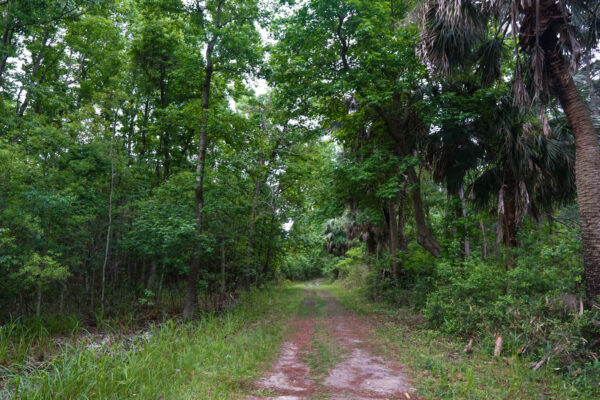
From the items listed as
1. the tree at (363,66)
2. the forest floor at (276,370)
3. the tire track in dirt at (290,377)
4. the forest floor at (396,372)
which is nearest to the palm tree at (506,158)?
the tree at (363,66)

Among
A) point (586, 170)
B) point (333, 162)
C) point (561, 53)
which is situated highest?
point (561, 53)

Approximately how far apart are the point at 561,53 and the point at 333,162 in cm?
750

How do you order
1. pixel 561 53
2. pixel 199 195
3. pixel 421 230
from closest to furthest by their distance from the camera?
pixel 561 53 → pixel 199 195 → pixel 421 230

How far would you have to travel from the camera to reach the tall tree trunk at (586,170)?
6.26 meters

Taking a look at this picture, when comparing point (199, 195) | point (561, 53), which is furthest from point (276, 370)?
point (561, 53)

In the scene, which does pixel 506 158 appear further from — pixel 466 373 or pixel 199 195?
pixel 199 195

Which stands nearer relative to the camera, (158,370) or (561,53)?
(158,370)

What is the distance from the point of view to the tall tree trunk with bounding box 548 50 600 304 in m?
6.26

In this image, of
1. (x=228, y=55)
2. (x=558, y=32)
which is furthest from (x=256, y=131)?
(x=558, y=32)

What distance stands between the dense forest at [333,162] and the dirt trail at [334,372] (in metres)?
2.46

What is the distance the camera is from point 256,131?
40.8 ft

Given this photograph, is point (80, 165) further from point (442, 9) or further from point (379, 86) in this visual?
point (442, 9)

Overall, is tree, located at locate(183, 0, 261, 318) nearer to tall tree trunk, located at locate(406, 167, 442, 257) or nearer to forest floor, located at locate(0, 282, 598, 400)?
forest floor, located at locate(0, 282, 598, 400)

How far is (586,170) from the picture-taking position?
6578 millimetres
